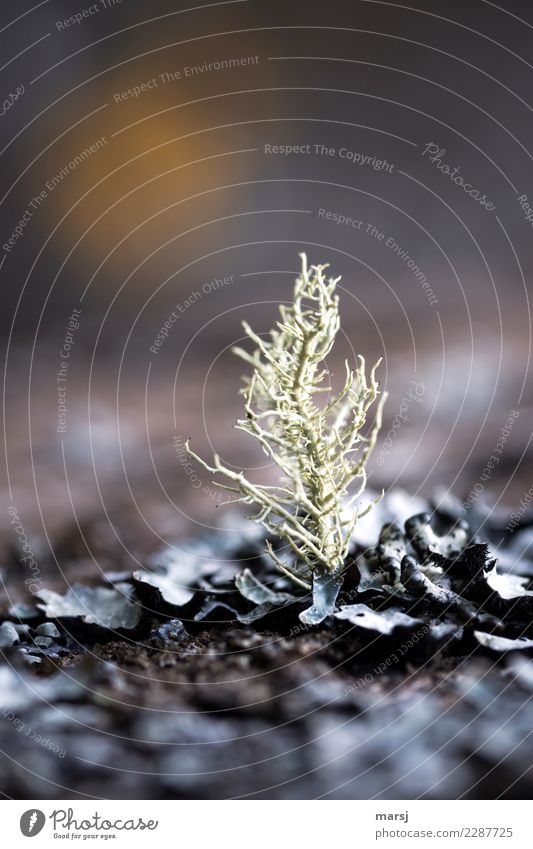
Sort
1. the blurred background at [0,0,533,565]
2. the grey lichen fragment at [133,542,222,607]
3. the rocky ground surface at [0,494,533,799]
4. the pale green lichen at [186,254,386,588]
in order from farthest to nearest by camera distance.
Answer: the blurred background at [0,0,533,565] → the grey lichen fragment at [133,542,222,607] → the pale green lichen at [186,254,386,588] → the rocky ground surface at [0,494,533,799]

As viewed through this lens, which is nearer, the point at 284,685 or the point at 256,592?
the point at 284,685

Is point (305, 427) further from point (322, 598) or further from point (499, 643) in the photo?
point (499, 643)

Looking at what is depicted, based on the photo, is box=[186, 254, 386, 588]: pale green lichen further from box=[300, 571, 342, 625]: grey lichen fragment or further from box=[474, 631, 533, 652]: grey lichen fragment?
box=[474, 631, 533, 652]: grey lichen fragment

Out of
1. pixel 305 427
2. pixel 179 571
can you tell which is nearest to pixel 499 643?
pixel 305 427

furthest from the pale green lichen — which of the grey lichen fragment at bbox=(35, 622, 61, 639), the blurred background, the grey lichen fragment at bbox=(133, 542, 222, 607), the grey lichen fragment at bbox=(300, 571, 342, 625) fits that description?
the blurred background

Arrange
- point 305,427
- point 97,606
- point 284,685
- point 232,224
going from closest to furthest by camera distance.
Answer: point 284,685, point 305,427, point 97,606, point 232,224

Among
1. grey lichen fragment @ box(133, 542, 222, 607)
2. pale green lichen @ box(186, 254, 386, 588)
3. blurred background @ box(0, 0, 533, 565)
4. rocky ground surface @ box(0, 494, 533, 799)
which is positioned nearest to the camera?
rocky ground surface @ box(0, 494, 533, 799)

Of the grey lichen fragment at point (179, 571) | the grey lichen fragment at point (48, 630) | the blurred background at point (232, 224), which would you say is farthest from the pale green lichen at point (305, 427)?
Answer: the blurred background at point (232, 224)
